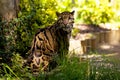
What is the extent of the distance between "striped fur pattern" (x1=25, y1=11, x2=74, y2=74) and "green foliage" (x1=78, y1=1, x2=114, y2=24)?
8.89 metres

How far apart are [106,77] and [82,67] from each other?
515 mm

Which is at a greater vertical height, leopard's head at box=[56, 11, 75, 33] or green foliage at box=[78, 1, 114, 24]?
leopard's head at box=[56, 11, 75, 33]

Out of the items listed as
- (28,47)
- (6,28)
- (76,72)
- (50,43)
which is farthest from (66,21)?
(28,47)

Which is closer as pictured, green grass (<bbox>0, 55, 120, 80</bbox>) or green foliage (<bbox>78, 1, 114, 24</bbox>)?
green grass (<bbox>0, 55, 120, 80</bbox>)

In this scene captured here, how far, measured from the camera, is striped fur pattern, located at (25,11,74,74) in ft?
26.6

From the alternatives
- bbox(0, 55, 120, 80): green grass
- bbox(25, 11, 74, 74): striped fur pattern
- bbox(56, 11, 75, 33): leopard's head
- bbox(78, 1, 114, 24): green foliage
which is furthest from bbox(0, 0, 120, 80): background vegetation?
bbox(78, 1, 114, 24): green foliage

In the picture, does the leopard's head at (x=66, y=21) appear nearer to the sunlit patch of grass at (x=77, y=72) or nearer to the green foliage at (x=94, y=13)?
the sunlit patch of grass at (x=77, y=72)

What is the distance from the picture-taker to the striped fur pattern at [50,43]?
319 inches

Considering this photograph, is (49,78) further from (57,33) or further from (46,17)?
(46,17)

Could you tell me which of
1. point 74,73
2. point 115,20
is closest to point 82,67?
point 74,73

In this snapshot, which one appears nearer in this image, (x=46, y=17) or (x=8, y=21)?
(x=8, y=21)

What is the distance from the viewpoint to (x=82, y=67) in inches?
282

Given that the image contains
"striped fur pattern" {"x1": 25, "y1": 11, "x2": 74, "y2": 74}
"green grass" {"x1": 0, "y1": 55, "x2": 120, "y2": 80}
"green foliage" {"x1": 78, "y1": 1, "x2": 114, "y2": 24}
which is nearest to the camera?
"green grass" {"x1": 0, "y1": 55, "x2": 120, "y2": 80}

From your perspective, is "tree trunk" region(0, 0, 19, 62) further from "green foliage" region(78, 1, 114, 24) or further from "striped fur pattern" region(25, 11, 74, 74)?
"green foliage" region(78, 1, 114, 24)
